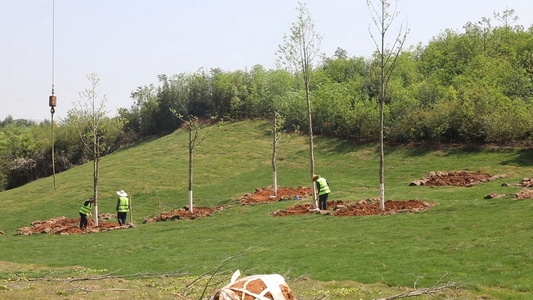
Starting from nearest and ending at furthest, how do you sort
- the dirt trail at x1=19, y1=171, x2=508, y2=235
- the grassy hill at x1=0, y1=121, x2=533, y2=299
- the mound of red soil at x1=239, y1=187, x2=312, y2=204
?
1. the grassy hill at x1=0, y1=121, x2=533, y2=299
2. the dirt trail at x1=19, y1=171, x2=508, y2=235
3. the mound of red soil at x1=239, y1=187, x2=312, y2=204

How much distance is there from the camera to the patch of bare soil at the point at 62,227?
30.5 m

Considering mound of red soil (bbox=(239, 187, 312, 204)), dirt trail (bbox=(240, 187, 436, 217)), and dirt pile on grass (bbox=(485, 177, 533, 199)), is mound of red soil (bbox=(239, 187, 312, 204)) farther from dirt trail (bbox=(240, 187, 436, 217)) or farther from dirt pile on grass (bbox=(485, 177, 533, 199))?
dirt pile on grass (bbox=(485, 177, 533, 199))

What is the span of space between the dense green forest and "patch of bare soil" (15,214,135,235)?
7325 millimetres

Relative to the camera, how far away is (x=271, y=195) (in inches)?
1480

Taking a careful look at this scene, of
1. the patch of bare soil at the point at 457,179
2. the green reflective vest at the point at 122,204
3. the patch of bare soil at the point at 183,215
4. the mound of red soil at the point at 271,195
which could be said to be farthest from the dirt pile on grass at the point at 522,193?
the green reflective vest at the point at 122,204

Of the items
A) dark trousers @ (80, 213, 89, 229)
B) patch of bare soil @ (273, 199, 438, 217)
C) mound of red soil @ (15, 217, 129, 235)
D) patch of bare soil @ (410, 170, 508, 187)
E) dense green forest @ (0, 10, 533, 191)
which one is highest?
dense green forest @ (0, 10, 533, 191)

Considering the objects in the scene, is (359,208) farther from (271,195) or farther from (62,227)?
(62,227)

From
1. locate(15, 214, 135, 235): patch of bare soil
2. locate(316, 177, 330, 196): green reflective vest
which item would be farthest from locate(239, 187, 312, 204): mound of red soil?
locate(15, 214, 135, 235): patch of bare soil

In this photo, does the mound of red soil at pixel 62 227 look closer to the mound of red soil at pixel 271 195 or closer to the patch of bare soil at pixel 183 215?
the patch of bare soil at pixel 183 215

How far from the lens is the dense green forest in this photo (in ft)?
159

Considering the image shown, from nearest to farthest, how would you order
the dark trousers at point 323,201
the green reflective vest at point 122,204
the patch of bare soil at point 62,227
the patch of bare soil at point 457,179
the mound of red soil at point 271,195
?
the dark trousers at point 323,201 < the patch of bare soil at point 62,227 < the green reflective vest at point 122,204 < the patch of bare soil at point 457,179 < the mound of red soil at point 271,195

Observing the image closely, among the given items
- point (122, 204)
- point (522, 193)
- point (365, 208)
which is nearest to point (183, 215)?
point (122, 204)

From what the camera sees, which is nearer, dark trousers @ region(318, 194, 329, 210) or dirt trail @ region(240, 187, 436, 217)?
dirt trail @ region(240, 187, 436, 217)

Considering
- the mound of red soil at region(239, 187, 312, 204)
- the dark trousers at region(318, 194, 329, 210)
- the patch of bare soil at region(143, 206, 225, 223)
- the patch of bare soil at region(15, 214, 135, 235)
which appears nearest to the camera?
the dark trousers at region(318, 194, 329, 210)
